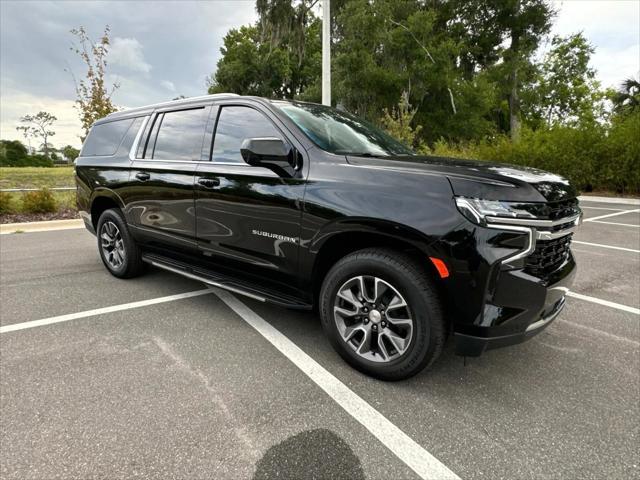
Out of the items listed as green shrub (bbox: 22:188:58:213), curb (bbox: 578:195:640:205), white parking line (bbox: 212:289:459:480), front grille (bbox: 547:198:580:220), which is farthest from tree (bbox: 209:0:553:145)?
white parking line (bbox: 212:289:459:480)

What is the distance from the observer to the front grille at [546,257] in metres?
2.07

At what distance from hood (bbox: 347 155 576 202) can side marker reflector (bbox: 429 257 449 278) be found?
377 mm

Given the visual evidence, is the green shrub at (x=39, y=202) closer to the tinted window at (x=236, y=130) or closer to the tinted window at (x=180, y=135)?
the tinted window at (x=180, y=135)

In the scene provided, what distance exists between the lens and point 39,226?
26.4ft

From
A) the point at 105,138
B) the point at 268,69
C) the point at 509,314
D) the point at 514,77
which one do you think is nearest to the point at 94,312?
the point at 105,138

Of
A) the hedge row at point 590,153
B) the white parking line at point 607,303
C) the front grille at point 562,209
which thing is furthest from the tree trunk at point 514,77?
the front grille at point 562,209

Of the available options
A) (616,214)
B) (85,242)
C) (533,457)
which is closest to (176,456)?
(533,457)

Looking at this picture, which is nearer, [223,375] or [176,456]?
[176,456]

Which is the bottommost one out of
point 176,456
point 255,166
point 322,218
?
point 176,456

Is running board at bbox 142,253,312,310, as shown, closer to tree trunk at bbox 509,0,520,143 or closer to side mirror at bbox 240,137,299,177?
side mirror at bbox 240,137,299,177

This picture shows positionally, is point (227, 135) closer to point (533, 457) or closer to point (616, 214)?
point (533, 457)

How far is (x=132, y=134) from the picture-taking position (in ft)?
13.4

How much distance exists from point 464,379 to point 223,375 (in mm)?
1567

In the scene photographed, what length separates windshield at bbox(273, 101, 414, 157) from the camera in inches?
111
